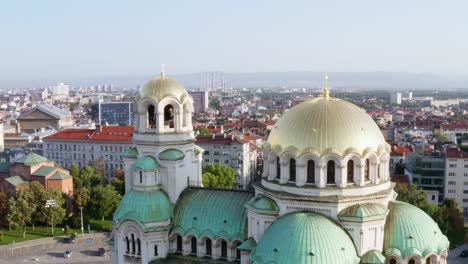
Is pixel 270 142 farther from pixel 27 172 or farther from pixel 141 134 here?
pixel 27 172

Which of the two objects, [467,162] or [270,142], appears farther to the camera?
[467,162]

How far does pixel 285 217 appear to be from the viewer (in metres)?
36.1

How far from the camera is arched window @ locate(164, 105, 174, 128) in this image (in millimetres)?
46438

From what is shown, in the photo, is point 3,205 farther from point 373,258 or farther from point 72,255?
point 373,258

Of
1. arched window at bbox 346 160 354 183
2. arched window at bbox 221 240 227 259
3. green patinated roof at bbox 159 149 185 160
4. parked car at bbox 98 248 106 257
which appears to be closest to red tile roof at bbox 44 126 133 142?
parked car at bbox 98 248 106 257

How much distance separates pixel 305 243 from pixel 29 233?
188ft

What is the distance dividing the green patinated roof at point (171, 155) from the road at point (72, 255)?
29.1 m

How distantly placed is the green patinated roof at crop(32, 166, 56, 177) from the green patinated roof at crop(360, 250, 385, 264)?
61.1 m

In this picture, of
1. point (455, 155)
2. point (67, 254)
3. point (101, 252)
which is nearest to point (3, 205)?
point (67, 254)

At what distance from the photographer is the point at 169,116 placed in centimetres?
4697

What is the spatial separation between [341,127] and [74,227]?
189 feet

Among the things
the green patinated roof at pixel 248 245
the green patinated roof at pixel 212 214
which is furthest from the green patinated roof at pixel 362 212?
the green patinated roof at pixel 212 214

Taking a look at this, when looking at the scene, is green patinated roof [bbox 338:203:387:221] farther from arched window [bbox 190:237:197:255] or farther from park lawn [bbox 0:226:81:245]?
park lawn [bbox 0:226:81:245]

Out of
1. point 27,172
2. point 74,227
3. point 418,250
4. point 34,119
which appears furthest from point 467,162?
point 34,119
